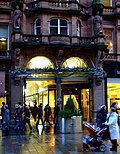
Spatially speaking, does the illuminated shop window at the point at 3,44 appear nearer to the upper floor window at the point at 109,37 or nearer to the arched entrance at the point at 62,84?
the arched entrance at the point at 62,84

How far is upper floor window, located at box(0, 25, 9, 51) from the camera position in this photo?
2838 centimetres

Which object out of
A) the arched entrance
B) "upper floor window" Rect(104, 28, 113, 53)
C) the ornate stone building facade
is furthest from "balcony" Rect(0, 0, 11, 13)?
"upper floor window" Rect(104, 28, 113, 53)

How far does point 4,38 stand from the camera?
28.5 m

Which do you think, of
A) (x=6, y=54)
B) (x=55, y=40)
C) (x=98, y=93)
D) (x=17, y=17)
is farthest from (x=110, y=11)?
(x=6, y=54)

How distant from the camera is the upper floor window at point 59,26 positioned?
2841 centimetres

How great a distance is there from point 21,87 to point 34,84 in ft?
14.5

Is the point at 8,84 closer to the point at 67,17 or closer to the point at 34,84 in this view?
the point at 34,84

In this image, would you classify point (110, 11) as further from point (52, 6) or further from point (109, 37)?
point (52, 6)

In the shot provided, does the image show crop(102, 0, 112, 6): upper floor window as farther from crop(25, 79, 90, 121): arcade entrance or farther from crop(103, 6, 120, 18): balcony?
crop(25, 79, 90, 121): arcade entrance

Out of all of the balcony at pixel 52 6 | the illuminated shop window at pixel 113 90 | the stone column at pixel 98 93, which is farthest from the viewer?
the illuminated shop window at pixel 113 90

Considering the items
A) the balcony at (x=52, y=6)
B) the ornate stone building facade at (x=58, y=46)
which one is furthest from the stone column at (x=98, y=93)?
the balcony at (x=52, y=6)

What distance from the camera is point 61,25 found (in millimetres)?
28625

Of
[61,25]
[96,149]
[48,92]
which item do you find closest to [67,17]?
[61,25]

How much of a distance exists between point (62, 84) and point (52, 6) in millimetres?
6847
